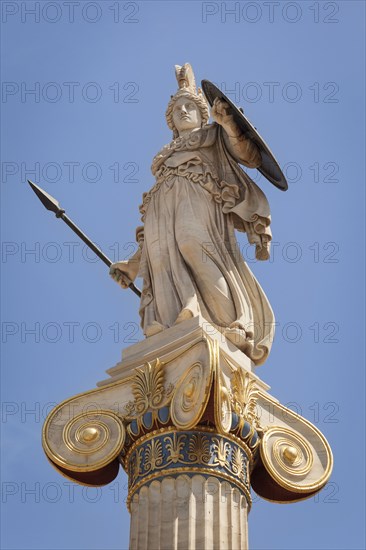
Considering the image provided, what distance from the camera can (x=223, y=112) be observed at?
22922 mm

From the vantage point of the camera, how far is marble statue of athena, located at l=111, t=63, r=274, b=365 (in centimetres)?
2159

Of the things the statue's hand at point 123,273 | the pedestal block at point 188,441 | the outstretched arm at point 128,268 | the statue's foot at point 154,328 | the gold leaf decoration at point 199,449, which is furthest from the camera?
the statue's hand at point 123,273

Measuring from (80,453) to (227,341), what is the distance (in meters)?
2.54

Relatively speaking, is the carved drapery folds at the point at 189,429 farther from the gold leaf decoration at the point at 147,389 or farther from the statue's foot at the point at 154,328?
the statue's foot at the point at 154,328

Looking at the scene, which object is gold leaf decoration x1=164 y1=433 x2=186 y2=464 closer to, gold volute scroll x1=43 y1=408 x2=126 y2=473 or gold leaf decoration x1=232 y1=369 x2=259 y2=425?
gold volute scroll x1=43 y1=408 x2=126 y2=473

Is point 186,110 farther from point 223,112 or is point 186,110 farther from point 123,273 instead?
point 123,273

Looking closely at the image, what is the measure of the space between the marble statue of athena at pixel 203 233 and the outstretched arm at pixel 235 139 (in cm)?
2

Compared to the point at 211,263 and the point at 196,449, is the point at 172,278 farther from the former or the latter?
the point at 196,449

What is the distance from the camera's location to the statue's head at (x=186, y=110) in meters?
24.2

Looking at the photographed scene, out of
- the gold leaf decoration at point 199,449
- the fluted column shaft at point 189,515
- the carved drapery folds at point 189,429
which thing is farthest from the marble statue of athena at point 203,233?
the fluted column shaft at point 189,515

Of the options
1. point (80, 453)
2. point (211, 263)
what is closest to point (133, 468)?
point (80, 453)

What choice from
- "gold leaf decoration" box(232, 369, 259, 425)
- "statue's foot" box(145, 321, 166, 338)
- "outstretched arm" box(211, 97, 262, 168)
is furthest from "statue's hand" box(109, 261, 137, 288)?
"gold leaf decoration" box(232, 369, 259, 425)

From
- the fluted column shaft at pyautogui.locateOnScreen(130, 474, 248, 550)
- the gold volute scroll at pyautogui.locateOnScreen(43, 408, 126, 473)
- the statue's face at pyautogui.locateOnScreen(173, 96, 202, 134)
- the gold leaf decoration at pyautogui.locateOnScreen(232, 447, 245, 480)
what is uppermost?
the statue's face at pyautogui.locateOnScreen(173, 96, 202, 134)

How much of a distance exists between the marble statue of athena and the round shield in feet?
0.32
